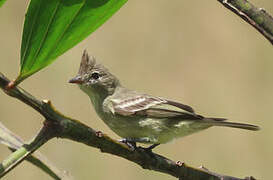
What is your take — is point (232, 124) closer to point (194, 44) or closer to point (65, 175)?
point (65, 175)

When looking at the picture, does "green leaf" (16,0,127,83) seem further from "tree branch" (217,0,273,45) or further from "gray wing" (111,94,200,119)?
"gray wing" (111,94,200,119)

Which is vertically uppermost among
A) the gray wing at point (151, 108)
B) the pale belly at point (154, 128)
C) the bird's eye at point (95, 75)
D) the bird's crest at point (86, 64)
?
the bird's crest at point (86, 64)

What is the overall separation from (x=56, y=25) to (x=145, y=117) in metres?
1.40

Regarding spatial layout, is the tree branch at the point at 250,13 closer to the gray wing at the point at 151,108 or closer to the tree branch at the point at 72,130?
the tree branch at the point at 72,130

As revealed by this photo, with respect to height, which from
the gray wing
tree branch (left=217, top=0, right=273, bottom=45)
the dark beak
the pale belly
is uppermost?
tree branch (left=217, top=0, right=273, bottom=45)

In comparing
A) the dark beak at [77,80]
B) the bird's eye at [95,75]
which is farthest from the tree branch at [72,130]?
the bird's eye at [95,75]

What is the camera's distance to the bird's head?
7.22 ft

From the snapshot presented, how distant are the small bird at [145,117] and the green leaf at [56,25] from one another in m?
1.16

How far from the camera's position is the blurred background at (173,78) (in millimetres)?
4590

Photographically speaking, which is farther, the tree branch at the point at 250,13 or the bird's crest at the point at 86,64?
the bird's crest at the point at 86,64

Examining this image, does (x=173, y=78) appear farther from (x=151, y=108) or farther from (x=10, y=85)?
(x=10, y=85)

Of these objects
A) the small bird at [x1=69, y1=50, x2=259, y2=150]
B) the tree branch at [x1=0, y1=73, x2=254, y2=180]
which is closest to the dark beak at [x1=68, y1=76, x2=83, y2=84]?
the small bird at [x1=69, y1=50, x2=259, y2=150]

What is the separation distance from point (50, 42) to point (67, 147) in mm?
3890

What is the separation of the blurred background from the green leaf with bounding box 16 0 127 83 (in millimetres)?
3505
